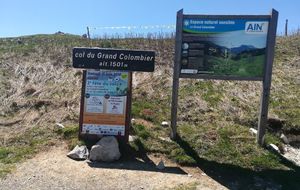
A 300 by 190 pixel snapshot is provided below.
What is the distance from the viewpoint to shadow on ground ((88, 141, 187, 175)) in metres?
9.22

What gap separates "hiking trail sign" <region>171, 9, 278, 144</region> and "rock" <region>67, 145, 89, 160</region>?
8.32ft

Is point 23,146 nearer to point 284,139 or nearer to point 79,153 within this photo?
point 79,153

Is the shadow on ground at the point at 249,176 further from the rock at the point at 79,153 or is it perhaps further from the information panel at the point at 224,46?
the rock at the point at 79,153

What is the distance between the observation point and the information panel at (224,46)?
1020 centimetres

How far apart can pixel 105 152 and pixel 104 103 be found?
4.12 ft

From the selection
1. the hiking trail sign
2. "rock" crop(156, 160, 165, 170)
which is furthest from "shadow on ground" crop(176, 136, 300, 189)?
the hiking trail sign

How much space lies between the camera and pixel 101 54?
10305mm

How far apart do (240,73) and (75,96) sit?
5032 mm

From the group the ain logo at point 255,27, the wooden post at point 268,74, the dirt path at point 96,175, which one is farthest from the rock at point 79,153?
the ain logo at point 255,27

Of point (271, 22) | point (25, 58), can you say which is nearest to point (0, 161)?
point (271, 22)

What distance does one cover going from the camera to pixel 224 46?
10273 mm

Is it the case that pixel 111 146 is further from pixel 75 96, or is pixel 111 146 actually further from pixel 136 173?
pixel 75 96

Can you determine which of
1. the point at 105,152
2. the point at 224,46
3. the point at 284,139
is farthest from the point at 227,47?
the point at 105,152

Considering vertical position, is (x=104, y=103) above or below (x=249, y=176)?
above
